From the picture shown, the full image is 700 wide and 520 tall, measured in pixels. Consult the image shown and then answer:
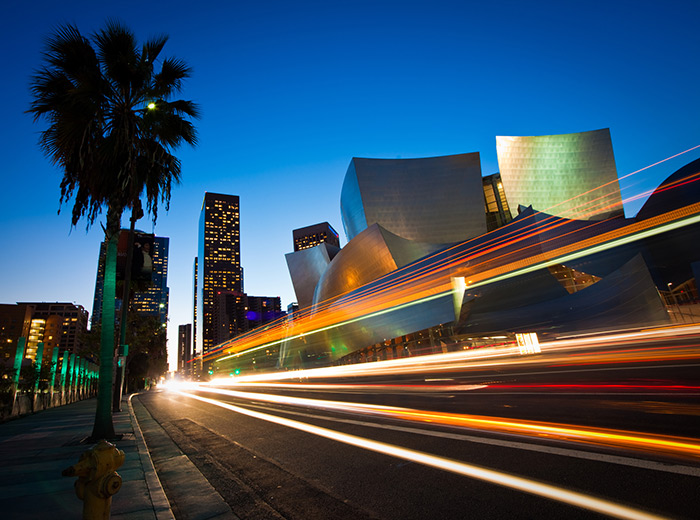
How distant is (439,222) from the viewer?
4875cm

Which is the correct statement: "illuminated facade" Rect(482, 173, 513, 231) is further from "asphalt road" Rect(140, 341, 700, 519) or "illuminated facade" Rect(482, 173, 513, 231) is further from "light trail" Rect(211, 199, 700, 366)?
"asphalt road" Rect(140, 341, 700, 519)

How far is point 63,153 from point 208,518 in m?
8.65

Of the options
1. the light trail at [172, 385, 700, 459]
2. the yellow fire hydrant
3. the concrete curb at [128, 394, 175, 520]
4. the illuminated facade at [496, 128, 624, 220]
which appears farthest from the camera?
the illuminated facade at [496, 128, 624, 220]

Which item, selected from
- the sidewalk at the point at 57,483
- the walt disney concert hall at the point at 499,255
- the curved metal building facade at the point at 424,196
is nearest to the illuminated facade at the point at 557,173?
the walt disney concert hall at the point at 499,255

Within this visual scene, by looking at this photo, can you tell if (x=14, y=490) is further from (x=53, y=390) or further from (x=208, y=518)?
(x=53, y=390)

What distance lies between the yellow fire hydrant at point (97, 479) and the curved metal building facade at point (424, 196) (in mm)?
46725

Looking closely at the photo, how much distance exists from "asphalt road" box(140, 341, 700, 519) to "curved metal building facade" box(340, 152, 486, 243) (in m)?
41.8

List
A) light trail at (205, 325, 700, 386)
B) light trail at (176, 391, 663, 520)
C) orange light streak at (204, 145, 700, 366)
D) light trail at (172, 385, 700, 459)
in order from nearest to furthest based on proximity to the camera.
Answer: light trail at (176, 391, 663, 520), light trail at (172, 385, 700, 459), light trail at (205, 325, 700, 386), orange light streak at (204, 145, 700, 366)

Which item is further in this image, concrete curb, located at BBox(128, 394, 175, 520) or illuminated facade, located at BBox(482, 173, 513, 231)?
illuminated facade, located at BBox(482, 173, 513, 231)

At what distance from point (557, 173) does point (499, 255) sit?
23211mm

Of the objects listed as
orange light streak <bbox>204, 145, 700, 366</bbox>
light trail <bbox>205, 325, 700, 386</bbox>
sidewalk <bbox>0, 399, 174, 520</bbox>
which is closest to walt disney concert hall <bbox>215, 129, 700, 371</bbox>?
orange light streak <bbox>204, 145, 700, 366</bbox>

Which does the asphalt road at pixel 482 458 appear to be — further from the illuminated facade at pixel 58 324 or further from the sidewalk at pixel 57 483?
the illuminated facade at pixel 58 324

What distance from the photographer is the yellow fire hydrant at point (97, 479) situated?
6.50ft

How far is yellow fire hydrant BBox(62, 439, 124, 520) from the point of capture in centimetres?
198
